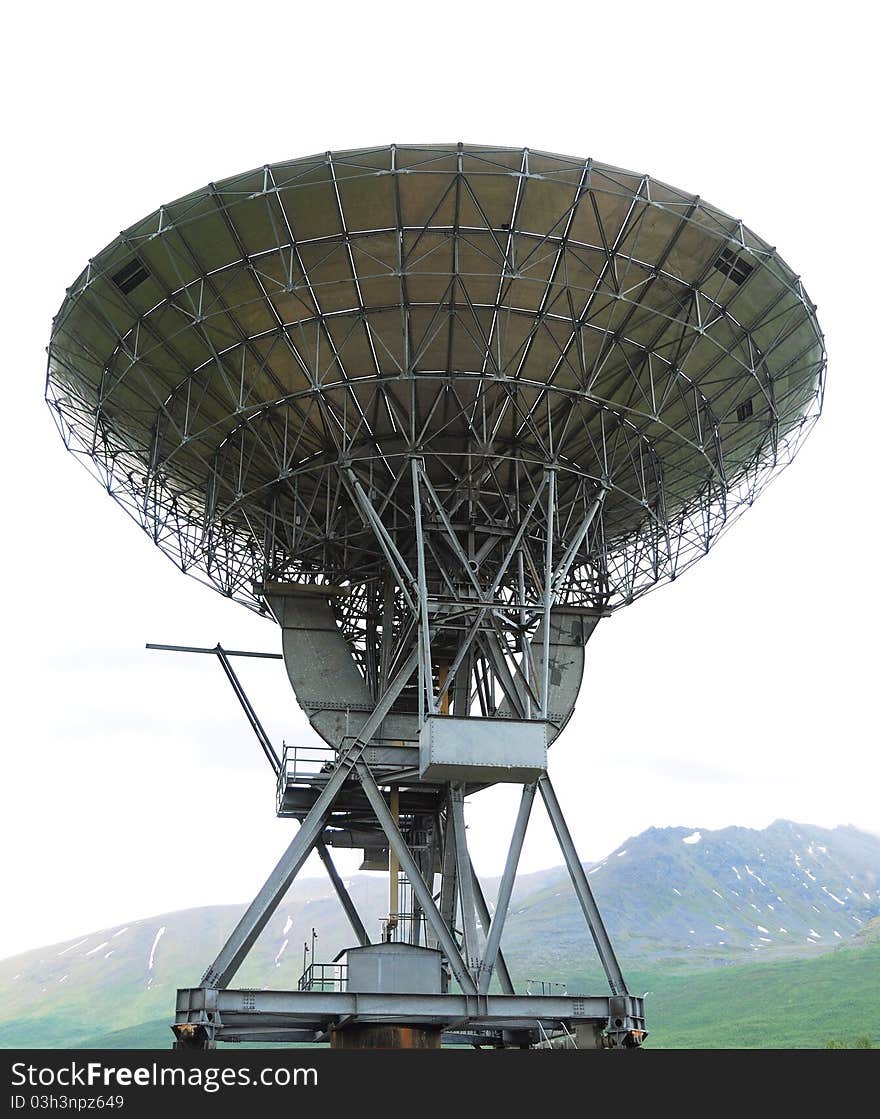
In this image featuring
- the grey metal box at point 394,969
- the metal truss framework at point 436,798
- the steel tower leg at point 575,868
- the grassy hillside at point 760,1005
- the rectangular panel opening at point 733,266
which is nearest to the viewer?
the metal truss framework at point 436,798

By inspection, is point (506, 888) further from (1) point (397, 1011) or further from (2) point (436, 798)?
(2) point (436, 798)

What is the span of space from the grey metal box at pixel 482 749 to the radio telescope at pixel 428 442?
0.07 meters

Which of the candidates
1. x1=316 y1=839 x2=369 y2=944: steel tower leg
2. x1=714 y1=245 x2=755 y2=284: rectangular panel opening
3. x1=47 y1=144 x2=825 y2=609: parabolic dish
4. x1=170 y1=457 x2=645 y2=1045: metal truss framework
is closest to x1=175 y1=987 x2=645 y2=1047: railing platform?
x1=170 y1=457 x2=645 y2=1045: metal truss framework

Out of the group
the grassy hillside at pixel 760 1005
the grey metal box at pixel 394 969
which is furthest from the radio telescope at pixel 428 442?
the grassy hillside at pixel 760 1005

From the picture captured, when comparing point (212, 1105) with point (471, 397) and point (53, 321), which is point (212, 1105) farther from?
point (53, 321)

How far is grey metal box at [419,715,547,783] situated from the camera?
26.0 metres

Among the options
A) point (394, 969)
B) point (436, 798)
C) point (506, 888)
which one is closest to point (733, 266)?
point (506, 888)

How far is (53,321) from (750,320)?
16.2 m

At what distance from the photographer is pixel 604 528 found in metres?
33.3

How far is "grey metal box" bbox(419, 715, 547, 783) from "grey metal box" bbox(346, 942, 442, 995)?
3.96 metres

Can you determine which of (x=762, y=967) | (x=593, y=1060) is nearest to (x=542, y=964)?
(x=762, y=967)

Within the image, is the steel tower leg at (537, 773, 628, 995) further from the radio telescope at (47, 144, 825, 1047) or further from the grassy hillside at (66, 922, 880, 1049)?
the grassy hillside at (66, 922, 880, 1049)

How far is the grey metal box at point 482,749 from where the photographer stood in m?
26.0

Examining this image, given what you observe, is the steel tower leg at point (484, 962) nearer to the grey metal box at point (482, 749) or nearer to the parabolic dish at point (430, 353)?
the grey metal box at point (482, 749)
